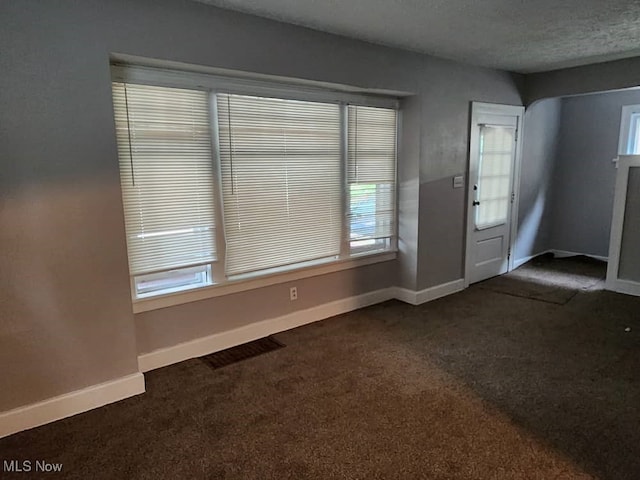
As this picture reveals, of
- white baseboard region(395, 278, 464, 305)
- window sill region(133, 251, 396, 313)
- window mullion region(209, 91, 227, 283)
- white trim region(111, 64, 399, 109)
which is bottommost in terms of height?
white baseboard region(395, 278, 464, 305)

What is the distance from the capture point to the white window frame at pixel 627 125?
545cm

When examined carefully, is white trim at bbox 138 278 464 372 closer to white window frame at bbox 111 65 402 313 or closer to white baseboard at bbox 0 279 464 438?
white baseboard at bbox 0 279 464 438

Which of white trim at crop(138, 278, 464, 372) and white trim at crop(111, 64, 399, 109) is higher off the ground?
white trim at crop(111, 64, 399, 109)

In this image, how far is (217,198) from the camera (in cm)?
308

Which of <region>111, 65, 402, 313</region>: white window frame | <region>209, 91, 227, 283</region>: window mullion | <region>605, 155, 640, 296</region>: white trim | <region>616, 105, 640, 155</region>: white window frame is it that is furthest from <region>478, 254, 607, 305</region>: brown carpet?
<region>209, 91, 227, 283</region>: window mullion

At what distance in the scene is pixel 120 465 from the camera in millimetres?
2055

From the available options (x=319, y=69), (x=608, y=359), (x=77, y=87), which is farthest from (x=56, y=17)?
(x=608, y=359)

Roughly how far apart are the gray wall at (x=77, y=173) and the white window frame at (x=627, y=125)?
4.59 metres

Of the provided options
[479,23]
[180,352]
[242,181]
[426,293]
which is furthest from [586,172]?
[180,352]

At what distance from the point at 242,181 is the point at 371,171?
1363 mm

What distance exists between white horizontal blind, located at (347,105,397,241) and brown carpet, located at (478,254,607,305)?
5.37 feet

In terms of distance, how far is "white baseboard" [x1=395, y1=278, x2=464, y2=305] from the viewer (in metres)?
4.29

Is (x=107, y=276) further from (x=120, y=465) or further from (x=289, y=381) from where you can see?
(x=289, y=381)

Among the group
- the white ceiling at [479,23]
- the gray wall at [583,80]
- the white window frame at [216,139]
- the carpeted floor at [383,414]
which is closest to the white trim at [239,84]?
the white window frame at [216,139]
